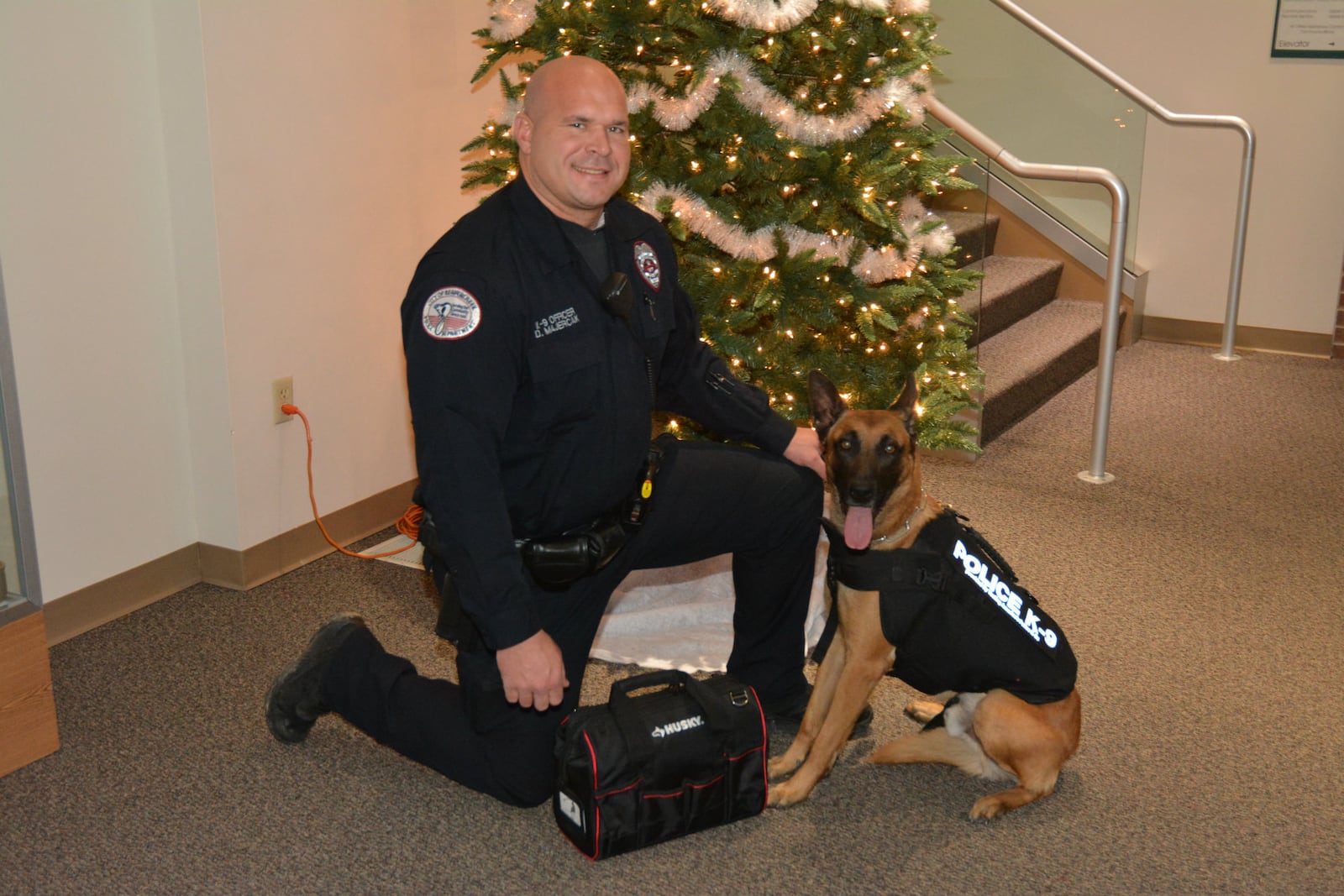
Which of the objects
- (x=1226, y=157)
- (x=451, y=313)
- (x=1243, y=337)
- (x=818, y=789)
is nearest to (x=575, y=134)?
(x=451, y=313)

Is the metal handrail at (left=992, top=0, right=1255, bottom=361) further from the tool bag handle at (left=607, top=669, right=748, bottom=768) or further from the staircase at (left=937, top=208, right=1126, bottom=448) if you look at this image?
the tool bag handle at (left=607, top=669, right=748, bottom=768)

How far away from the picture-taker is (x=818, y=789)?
2.80m

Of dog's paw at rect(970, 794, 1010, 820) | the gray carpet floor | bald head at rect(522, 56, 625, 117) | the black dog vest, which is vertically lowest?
the gray carpet floor

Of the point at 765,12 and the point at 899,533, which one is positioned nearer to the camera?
the point at 899,533

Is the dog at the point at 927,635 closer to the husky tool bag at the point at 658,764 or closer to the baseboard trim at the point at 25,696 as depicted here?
the husky tool bag at the point at 658,764

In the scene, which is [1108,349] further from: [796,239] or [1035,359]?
[796,239]

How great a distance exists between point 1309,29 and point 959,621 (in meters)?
5.27

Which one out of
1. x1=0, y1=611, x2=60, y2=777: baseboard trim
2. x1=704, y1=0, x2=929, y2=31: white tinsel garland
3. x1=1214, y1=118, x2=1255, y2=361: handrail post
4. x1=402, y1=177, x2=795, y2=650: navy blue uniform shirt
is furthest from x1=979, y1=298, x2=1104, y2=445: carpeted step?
x1=0, y1=611, x2=60, y2=777: baseboard trim

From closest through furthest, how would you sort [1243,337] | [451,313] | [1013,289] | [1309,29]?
[451,313] → [1013,289] → [1309,29] → [1243,337]

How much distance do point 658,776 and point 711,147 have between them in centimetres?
183

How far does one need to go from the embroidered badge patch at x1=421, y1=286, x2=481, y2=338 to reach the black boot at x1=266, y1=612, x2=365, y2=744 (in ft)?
2.88

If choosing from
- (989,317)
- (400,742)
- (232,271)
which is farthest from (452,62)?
(989,317)

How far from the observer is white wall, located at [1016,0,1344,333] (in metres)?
6.53

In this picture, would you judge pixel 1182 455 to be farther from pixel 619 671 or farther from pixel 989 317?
pixel 619 671
